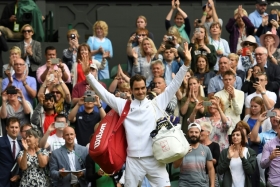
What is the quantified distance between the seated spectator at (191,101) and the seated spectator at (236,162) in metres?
1.62

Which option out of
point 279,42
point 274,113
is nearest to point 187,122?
point 274,113

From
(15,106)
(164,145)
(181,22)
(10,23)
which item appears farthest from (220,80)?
(164,145)

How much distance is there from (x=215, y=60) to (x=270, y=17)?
95.1 inches

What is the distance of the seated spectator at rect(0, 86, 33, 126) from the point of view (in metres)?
18.3

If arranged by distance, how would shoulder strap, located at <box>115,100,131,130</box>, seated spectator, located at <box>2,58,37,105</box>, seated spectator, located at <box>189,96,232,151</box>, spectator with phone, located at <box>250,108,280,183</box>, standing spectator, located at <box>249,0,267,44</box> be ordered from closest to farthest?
shoulder strap, located at <box>115,100,131,130</box>
spectator with phone, located at <box>250,108,280,183</box>
seated spectator, located at <box>189,96,232,151</box>
seated spectator, located at <box>2,58,37,105</box>
standing spectator, located at <box>249,0,267,44</box>

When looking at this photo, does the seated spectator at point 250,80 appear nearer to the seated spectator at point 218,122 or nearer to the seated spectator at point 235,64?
the seated spectator at point 235,64

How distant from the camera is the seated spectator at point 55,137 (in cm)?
1705

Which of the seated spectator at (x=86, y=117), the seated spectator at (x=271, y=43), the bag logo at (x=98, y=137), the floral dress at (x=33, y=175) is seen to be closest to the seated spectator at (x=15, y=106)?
the seated spectator at (x=86, y=117)

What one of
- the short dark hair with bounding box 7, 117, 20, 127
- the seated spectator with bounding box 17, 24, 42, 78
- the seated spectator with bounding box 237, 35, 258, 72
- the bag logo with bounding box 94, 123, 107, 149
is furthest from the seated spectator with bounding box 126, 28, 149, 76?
the bag logo with bounding box 94, 123, 107, 149

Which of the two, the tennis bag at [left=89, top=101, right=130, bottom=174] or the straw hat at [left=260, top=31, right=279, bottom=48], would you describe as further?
the straw hat at [left=260, top=31, right=279, bottom=48]

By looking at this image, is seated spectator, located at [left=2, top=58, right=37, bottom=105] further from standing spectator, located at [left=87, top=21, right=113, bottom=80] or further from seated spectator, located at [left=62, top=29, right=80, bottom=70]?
standing spectator, located at [left=87, top=21, right=113, bottom=80]

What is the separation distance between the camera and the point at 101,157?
14.4m

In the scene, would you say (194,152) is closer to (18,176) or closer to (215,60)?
(18,176)

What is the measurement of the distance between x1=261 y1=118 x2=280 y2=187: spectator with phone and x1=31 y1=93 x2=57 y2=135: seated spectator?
3625 millimetres
